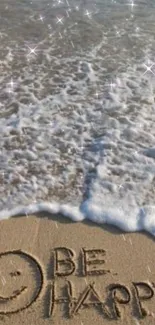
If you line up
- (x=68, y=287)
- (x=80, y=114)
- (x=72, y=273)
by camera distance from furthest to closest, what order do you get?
(x=80, y=114) → (x=72, y=273) → (x=68, y=287)

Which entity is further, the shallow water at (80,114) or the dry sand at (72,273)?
the shallow water at (80,114)

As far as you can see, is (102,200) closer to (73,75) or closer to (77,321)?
(77,321)

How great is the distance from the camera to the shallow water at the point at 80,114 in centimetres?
390

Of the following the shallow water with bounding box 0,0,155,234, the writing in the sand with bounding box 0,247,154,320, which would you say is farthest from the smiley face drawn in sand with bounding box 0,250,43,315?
the shallow water with bounding box 0,0,155,234

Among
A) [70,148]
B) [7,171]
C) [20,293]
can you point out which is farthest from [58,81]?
[20,293]

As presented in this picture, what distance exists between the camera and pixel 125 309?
3018 millimetres

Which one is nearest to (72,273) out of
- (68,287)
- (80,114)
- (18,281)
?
(68,287)

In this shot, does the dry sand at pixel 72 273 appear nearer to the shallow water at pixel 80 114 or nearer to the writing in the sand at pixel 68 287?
the writing in the sand at pixel 68 287

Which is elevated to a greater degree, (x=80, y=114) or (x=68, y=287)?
(x=80, y=114)

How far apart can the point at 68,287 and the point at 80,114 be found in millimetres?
2260

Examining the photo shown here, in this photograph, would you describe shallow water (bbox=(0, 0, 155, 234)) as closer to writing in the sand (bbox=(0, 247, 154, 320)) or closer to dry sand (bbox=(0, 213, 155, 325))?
dry sand (bbox=(0, 213, 155, 325))

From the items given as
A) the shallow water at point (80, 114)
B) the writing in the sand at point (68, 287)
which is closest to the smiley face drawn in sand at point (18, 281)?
the writing in the sand at point (68, 287)

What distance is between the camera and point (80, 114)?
4938 millimetres

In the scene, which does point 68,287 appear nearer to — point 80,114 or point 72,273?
point 72,273
